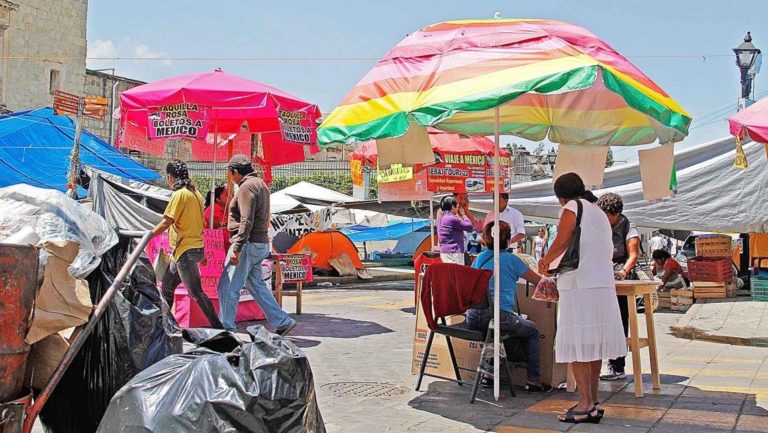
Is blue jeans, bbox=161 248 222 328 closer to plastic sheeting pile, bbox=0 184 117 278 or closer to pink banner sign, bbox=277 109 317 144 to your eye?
pink banner sign, bbox=277 109 317 144

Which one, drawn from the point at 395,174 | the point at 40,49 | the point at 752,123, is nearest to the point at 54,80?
the point at 40,49

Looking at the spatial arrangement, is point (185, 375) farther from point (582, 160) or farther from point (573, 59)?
point (582, 160)

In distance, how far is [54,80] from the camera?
109 ft

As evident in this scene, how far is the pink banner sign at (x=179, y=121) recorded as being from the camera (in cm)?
970

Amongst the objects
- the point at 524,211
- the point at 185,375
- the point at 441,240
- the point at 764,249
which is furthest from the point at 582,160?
the point at 764,249

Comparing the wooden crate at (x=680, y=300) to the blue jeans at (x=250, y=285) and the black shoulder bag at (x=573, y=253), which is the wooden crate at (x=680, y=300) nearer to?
the blue jeans at (x=250, y=285)

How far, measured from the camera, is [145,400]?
3797mm

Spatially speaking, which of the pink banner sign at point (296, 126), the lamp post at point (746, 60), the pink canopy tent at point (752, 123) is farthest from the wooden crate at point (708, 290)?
the pink banner sign at point (296, 126)

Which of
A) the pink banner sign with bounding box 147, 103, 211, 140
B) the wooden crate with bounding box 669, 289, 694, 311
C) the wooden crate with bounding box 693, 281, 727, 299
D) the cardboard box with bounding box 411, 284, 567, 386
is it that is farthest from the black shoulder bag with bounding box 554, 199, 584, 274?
the wooden crate with bounding box 693, 281, 727, 299

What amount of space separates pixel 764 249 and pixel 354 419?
14304 millimetres

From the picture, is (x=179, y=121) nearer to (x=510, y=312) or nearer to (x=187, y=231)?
(x=187, y=231)

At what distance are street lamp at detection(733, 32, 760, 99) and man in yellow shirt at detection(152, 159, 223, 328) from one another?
1042 centimetres

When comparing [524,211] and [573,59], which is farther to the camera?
[524,211]

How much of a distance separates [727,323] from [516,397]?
627 cm
